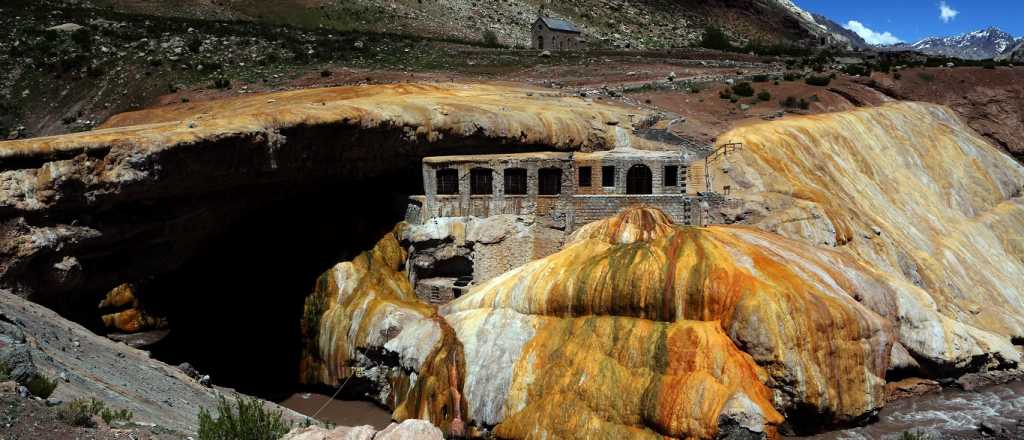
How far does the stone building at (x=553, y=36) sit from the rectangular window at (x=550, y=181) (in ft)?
195

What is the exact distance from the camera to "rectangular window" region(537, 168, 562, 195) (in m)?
41.1

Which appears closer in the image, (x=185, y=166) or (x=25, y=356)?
(x=25, y=356)

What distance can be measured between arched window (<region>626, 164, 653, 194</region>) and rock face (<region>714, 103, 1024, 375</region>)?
424cm

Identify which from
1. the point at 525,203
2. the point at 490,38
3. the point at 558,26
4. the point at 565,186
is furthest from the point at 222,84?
the point at 558,26

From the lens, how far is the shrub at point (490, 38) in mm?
97594

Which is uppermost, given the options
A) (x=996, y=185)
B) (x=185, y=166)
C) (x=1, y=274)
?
(x=185, y=166)

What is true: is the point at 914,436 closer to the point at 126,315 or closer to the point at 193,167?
the point at 193,167

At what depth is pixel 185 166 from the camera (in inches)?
1314

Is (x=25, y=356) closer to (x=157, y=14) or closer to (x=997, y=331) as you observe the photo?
(x=997, y=331)

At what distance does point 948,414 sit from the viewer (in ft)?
108

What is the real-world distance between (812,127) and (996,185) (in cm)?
1874

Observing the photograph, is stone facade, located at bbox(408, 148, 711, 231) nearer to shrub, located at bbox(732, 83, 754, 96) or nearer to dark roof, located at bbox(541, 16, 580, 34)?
shrub, located at bbox(732, 83, 754, 96)

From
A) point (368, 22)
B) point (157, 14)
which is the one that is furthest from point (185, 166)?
point (368, 22)

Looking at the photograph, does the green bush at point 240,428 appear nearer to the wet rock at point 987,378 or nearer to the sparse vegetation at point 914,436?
the sparse vegetation at point 914,436
